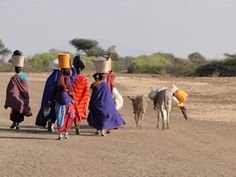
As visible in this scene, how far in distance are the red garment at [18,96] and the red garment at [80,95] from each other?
5.05 ft

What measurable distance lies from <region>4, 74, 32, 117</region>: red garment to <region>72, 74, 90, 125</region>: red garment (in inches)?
60.6

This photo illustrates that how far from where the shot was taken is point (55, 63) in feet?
50.1

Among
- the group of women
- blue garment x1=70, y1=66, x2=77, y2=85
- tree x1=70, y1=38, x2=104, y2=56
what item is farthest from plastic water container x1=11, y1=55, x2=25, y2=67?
tree x1=70, y1=38, x2=104, y2=56

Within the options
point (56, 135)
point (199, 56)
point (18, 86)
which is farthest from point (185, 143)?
point (199, 56)

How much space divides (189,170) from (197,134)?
5677 millimetres

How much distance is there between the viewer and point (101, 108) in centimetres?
1499

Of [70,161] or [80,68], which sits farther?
[80,68]

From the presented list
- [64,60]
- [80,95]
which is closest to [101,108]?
[80,95]

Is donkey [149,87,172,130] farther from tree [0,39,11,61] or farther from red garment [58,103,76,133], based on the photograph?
tree [0,39,11,61]

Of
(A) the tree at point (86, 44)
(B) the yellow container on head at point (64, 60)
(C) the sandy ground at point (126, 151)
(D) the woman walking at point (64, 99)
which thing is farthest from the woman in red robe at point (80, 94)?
(A) the tree at point (86, 44)

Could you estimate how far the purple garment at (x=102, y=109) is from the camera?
49.1 ft

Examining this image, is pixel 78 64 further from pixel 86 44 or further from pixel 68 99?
pixel 86 44

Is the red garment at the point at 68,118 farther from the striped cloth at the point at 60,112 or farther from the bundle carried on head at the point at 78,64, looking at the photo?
the bundle carried on head at the point at 78,64

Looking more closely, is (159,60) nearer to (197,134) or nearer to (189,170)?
(197,134)
